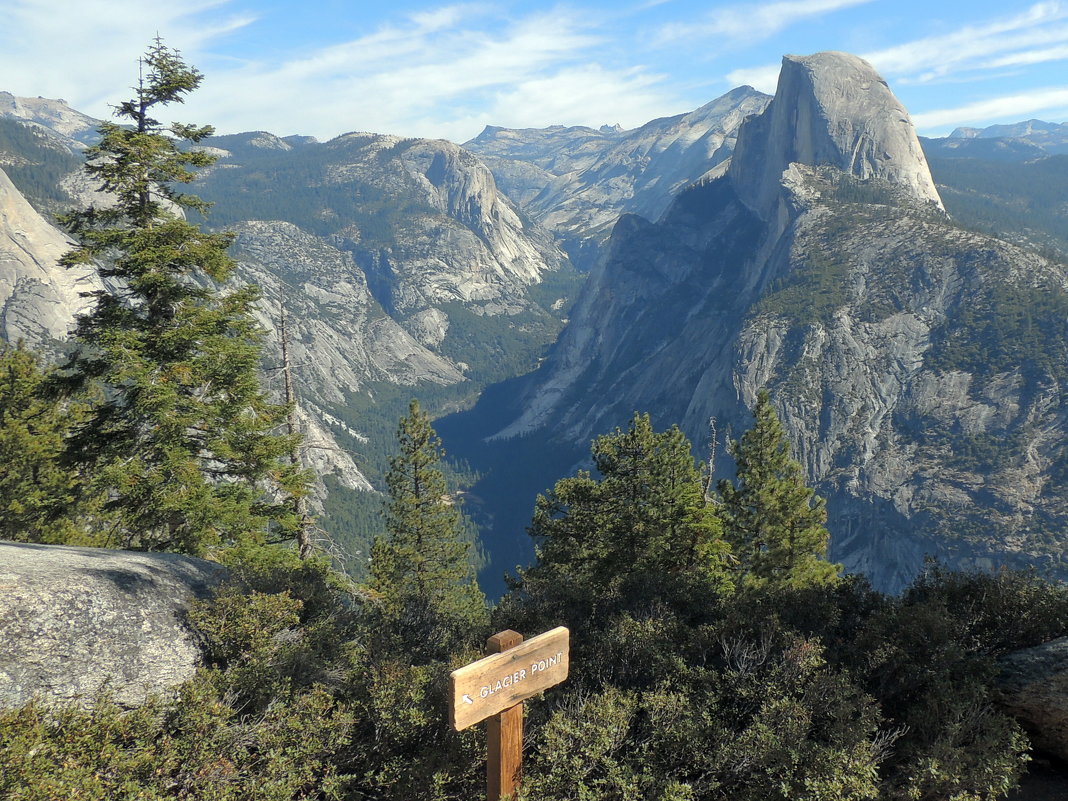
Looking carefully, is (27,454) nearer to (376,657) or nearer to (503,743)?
(376,657)

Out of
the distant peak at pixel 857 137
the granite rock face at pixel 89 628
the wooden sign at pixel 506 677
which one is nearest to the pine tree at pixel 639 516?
the granite rock face at pixel 89 628

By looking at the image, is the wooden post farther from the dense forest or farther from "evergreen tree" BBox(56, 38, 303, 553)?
"evergreen tree" BBox(56, 38, 303, 553)

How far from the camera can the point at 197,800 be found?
24.0ft

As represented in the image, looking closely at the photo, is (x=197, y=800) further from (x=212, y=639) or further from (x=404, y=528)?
(x=404, y=528)

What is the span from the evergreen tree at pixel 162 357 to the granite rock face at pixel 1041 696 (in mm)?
17052

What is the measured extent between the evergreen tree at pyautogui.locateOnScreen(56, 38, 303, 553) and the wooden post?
458 inches

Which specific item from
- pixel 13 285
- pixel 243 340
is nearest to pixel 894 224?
pixel 243 340

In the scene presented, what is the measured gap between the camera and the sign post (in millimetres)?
7301

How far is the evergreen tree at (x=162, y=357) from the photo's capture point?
Result: 15.9m

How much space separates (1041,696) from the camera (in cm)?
989

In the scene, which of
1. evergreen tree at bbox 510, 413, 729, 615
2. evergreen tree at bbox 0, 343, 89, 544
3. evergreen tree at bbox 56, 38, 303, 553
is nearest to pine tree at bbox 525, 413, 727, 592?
evergreen tree at bbox 510, 413, 729, 615

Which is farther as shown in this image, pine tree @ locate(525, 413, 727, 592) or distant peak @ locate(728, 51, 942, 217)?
distant peak @ locate(728, 51, 942, 217)

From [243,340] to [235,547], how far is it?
5848 mm

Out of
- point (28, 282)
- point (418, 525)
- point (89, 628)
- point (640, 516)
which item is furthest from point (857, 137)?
point (28, 282)
